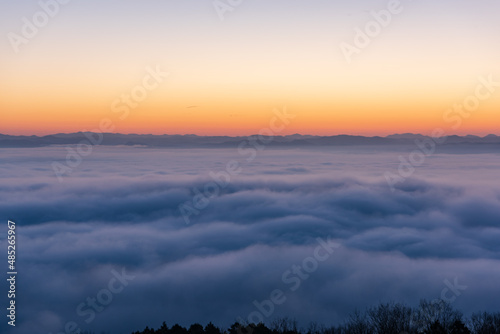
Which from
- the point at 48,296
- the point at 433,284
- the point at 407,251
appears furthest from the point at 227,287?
the point at 407,251

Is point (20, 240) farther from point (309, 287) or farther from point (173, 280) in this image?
point (309, 287)

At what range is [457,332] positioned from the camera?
2327 centimetres

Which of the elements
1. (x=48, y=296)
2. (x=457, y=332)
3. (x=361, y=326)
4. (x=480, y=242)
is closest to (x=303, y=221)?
(x=480, y=242)

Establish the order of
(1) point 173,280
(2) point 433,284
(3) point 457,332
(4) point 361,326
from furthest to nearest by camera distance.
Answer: (1) point 173,280
(2) point 433,284
(4) point 361,326
(3) point 457,332

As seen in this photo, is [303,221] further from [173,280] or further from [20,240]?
[20,240]

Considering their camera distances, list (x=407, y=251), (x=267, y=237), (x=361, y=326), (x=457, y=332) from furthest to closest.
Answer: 1. (x=267, y=237)
2. (x=407, y=251)
3. (x=361, y=326)
4. (x=457, y=332)

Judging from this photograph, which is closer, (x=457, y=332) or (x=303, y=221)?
(x=457, y=332)

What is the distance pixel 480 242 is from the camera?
142 m

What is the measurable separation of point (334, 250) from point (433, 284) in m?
36.3

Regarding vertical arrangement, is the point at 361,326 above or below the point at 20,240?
above

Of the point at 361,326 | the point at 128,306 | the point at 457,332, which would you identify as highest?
the point at 457,332

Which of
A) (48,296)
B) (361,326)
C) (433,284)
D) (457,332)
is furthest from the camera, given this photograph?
(433,284)

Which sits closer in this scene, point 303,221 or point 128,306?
point 128,306

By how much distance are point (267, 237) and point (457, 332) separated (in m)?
128
